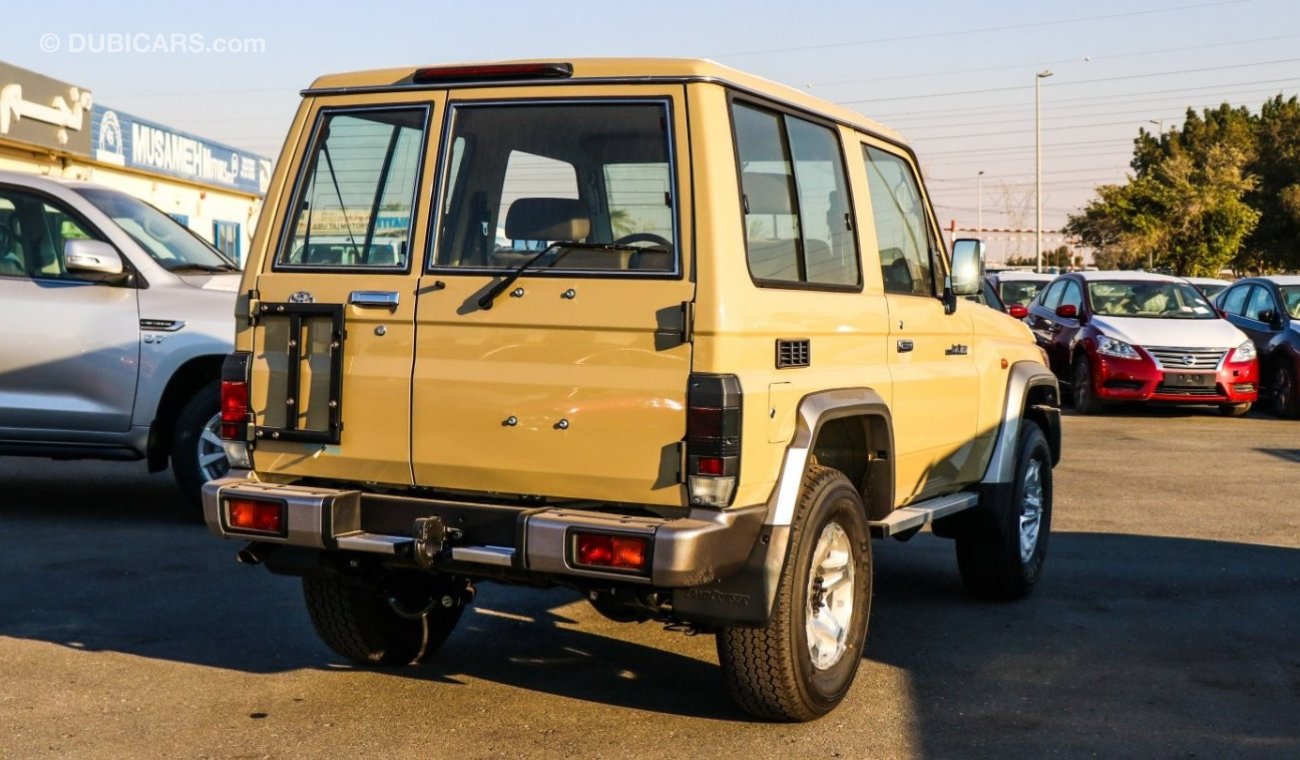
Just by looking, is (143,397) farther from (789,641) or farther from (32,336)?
(789,641)

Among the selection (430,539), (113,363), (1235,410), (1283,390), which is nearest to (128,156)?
(1235,410)

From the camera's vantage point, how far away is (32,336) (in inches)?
353

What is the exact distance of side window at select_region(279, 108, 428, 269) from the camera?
5266mm

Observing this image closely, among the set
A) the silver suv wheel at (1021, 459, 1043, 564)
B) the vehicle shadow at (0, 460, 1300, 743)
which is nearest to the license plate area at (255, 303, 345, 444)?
the vehicle shadow at (0, 460, 1300, 743)

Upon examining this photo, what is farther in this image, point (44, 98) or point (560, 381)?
point (44, 98)

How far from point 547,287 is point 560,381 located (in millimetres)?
312

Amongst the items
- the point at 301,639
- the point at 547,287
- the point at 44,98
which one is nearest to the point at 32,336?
the point at 301,639

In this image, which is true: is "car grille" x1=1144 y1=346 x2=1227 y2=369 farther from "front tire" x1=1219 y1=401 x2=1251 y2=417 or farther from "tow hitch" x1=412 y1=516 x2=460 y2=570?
"tow hitch" x1=412 y1=516 x2=460 y2=570

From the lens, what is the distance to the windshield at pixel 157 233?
9.36m

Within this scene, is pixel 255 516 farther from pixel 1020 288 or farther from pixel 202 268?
pixel 1020 288

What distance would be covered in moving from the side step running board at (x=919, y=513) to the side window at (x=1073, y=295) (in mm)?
12312

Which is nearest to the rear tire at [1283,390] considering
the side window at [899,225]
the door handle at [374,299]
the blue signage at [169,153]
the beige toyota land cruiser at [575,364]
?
the side window at [899,225]

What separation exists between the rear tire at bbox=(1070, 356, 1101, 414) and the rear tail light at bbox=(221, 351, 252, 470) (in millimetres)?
13772

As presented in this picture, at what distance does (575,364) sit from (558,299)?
22cm
